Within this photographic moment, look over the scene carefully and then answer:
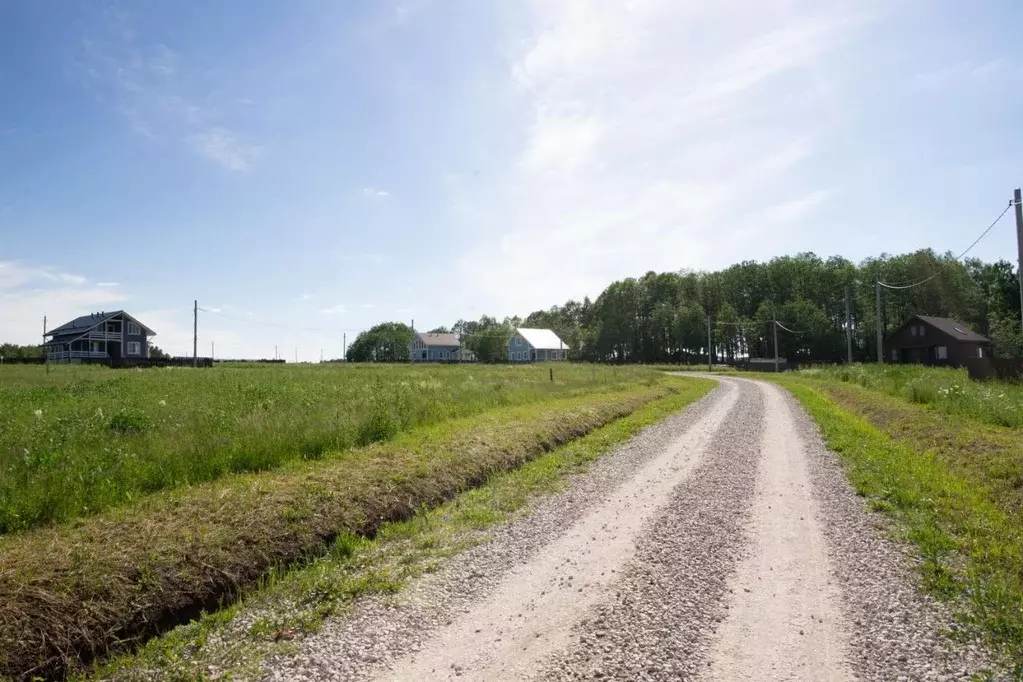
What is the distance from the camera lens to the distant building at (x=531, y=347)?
112875 millimetres

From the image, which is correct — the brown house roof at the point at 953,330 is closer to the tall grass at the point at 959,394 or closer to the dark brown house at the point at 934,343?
the dark brown house at the point at 934,343

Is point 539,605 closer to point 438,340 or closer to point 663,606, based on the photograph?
point 663,606

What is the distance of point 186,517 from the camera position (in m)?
6.78

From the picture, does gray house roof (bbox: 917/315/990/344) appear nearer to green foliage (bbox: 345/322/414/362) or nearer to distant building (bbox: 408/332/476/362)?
distant building (bbox: 408/332/476/362)

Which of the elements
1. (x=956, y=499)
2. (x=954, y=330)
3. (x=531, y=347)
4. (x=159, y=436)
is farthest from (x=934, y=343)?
(x=159, y=436)

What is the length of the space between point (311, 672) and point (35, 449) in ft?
25.5

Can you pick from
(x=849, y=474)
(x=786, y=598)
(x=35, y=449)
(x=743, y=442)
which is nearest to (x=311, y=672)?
(x=786, y=598)

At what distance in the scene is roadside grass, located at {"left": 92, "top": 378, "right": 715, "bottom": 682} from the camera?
472 cm

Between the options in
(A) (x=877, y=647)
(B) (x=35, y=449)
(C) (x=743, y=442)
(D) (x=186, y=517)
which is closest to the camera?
(A) (x=877, y=647)

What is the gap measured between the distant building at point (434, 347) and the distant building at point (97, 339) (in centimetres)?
4957

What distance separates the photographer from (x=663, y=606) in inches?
215

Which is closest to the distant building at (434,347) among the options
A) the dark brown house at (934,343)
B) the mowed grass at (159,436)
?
the dark brown house at (934,343)

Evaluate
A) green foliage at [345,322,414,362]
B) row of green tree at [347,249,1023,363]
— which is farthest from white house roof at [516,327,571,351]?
green foliage at [345,322,414,362]

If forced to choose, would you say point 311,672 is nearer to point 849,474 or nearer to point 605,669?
point 605,669
